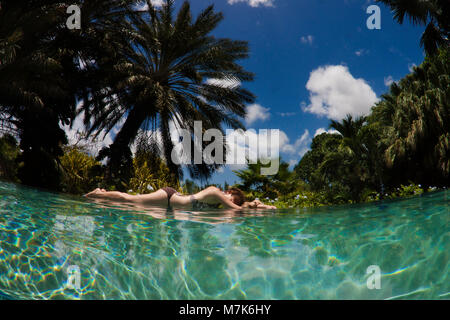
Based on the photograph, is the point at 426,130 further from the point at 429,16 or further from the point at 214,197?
the point at 214,197

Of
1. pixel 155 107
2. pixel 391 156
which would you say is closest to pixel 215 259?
pixel 155 107

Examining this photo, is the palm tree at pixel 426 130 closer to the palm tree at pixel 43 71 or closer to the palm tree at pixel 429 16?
the palm tree at pixel 429 16

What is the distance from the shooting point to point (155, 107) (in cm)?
1130

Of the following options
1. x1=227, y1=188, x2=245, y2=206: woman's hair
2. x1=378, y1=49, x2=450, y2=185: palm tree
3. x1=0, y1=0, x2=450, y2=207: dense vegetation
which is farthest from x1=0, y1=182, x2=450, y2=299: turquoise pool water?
x1=378, y1=49, x2=450, y2=185: palm tree

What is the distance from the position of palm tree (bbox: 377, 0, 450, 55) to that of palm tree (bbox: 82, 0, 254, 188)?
6142 mm

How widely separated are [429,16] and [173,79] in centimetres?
1078

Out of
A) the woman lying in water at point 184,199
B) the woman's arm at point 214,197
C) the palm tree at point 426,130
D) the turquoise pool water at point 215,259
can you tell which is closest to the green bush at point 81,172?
the woman lying in water at point 184,199

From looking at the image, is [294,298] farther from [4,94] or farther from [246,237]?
[4,94]

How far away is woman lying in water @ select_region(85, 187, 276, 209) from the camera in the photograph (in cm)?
673

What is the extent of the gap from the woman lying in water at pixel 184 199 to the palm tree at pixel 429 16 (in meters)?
9.79

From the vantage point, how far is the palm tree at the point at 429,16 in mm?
10797
